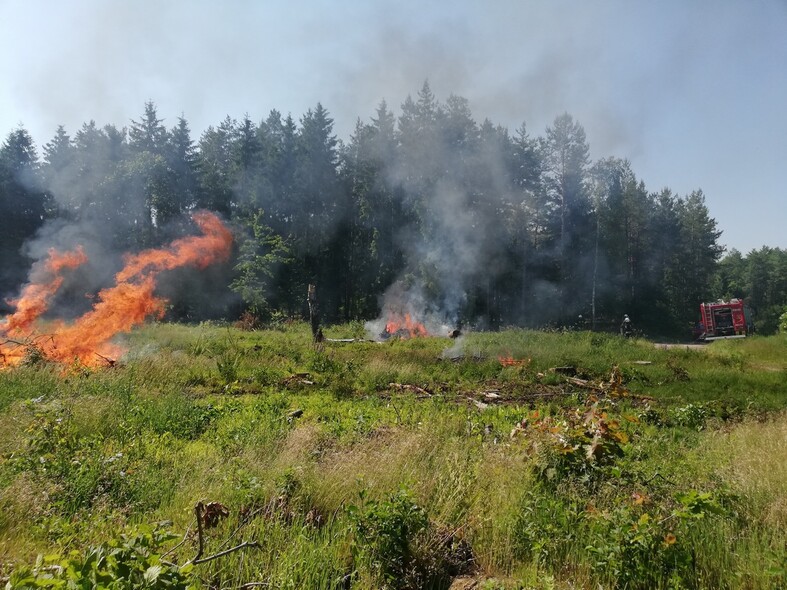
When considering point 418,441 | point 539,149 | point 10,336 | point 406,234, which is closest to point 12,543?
point 418,441

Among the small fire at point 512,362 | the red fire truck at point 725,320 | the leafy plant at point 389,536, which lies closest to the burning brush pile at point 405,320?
the small fire at point 512,362

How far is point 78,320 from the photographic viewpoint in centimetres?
1598

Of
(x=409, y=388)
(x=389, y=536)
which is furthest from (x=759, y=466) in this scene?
(x=409, y=388)

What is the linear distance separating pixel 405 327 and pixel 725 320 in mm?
24786

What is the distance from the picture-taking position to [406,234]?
119ft

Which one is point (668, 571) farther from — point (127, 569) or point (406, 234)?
point (406, 234)

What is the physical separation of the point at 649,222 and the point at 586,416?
2007 inches

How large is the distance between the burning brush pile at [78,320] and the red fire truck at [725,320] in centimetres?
3571

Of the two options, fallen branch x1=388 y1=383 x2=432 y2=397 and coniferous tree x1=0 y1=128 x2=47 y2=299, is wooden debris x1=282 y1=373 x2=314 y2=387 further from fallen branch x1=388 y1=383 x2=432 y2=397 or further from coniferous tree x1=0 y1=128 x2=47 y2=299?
coniferous tree x1=0 y1=128 x2=47 y2=299

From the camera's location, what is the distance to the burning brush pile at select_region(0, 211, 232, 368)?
1267cm

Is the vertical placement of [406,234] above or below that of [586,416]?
above

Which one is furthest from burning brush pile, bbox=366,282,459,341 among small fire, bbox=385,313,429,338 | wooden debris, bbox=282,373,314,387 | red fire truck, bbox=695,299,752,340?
red fire truck, bbox=695,299,752,340

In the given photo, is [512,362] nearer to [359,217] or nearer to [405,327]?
[405,327]

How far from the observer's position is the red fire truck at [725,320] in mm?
32622
